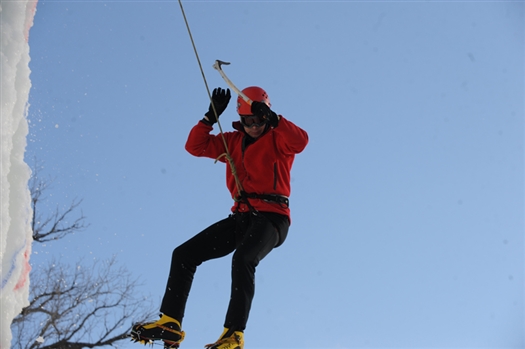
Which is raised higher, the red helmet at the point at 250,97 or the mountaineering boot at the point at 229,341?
the red helmet at the point at 250,97

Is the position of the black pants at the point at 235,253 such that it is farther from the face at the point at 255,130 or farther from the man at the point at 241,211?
the face at the point at 255,130

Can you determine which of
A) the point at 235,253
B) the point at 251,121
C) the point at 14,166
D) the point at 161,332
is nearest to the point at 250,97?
the point at 251,121

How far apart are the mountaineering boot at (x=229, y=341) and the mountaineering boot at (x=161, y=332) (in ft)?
1.11

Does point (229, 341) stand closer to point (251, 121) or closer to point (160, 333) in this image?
point (160, 333)

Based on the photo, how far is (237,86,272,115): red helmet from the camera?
5.94 m

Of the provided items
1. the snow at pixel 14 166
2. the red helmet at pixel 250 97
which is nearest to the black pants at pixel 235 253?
the red helmet at pixel 250 97

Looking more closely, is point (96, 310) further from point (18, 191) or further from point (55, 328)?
point (18, 191)

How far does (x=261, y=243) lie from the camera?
540 cm

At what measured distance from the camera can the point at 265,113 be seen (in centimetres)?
554

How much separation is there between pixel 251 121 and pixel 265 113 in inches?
16.7

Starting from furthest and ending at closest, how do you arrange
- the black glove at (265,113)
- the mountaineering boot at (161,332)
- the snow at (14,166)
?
the black glove at (265,113) → the mountaineering boot at (161,332) → the snow at (14,166)

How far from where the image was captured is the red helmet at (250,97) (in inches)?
234

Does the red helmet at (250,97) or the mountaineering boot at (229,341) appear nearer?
the mountaineering boot at (229,341)

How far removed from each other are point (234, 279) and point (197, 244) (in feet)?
1.73
